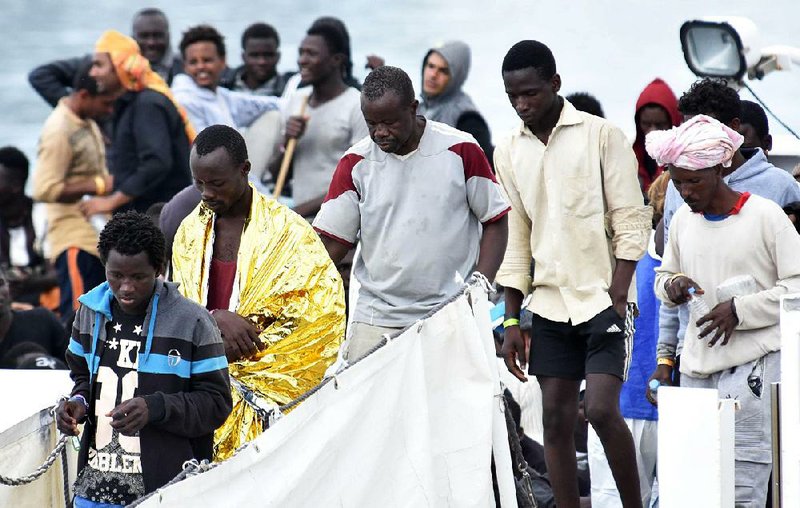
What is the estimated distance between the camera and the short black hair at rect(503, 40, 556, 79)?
258 inches

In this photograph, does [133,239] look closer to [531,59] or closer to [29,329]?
[531,59]

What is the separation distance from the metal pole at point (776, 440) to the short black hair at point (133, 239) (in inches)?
83.6

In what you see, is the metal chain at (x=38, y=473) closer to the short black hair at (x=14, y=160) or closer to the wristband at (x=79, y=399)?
the wristband at (x=79, y=399)

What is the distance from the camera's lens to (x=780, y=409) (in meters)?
5.42

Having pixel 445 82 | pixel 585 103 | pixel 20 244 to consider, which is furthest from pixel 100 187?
pixel 585 103

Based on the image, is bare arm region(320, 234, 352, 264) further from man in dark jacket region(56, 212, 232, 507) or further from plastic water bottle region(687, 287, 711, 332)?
plastic water bottle region(687, 287, 711, 332)

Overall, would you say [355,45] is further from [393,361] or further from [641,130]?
[393,361]

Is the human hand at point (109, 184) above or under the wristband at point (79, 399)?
above

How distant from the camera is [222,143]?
6102 mm

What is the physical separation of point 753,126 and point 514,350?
1527 millimetres

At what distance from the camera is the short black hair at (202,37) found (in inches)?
420

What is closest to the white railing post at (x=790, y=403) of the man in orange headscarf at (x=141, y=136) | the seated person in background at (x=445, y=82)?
the seated person in background at (x=445, y=82)

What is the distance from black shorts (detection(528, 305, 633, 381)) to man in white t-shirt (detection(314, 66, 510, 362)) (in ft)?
1.42

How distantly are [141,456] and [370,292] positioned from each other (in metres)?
1.55
